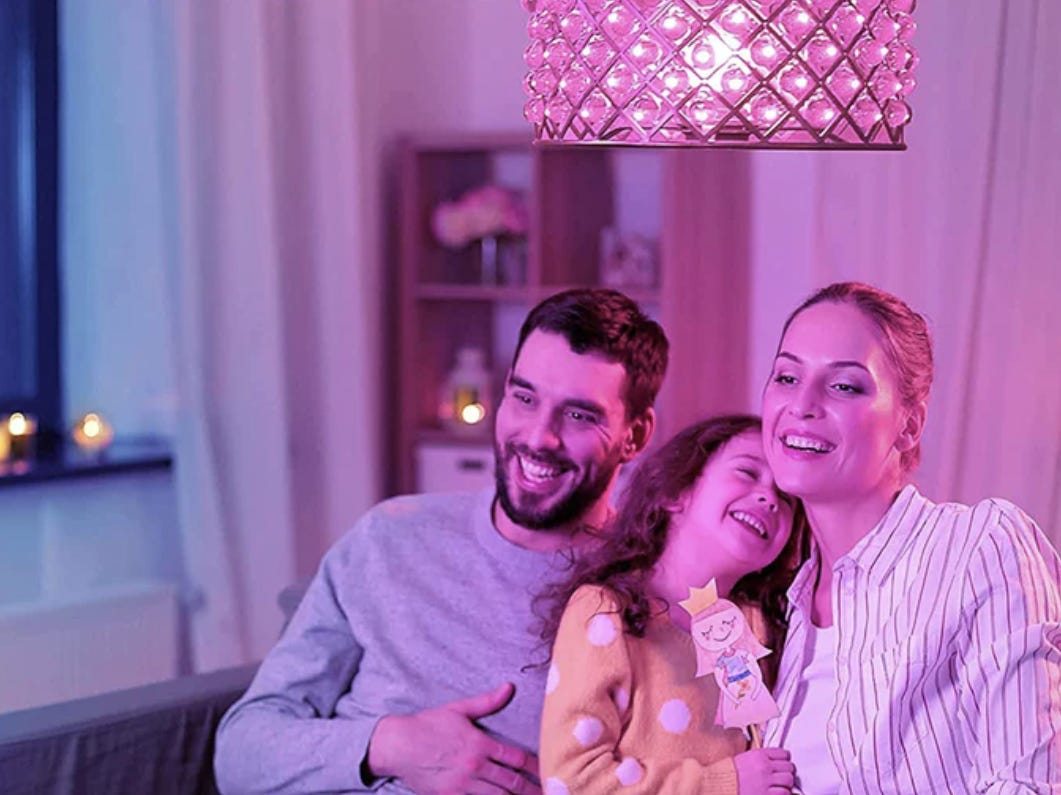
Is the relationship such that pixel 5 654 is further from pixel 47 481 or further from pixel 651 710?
pixel 651 710

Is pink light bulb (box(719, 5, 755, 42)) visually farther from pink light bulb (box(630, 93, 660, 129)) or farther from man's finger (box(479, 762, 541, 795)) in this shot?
man's finger (box(479, 762, 541, 795))

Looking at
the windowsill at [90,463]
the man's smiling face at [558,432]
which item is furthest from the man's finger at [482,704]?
the windowsill at [90,463]

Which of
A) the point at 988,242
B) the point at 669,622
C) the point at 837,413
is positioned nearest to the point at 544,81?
the point at 837,413

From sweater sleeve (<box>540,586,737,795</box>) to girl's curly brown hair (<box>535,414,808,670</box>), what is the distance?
0.15 feet

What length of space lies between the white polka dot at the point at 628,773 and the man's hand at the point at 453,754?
0.28 metres

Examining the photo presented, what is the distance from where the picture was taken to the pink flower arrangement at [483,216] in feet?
13.0

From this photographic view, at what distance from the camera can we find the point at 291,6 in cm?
373

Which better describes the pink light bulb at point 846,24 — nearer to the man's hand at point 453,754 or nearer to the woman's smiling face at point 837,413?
the woman's smiling face at point 837,413

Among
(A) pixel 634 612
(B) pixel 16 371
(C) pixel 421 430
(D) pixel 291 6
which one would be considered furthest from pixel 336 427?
(A) pixel 634 612

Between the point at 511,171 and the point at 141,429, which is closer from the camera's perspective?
the point at 141,429

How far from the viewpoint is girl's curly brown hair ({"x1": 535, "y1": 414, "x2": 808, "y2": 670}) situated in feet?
5.85

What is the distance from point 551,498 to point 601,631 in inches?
13.1

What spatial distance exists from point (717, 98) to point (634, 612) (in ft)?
2.26

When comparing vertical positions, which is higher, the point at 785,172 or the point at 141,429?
the point at 785,172
